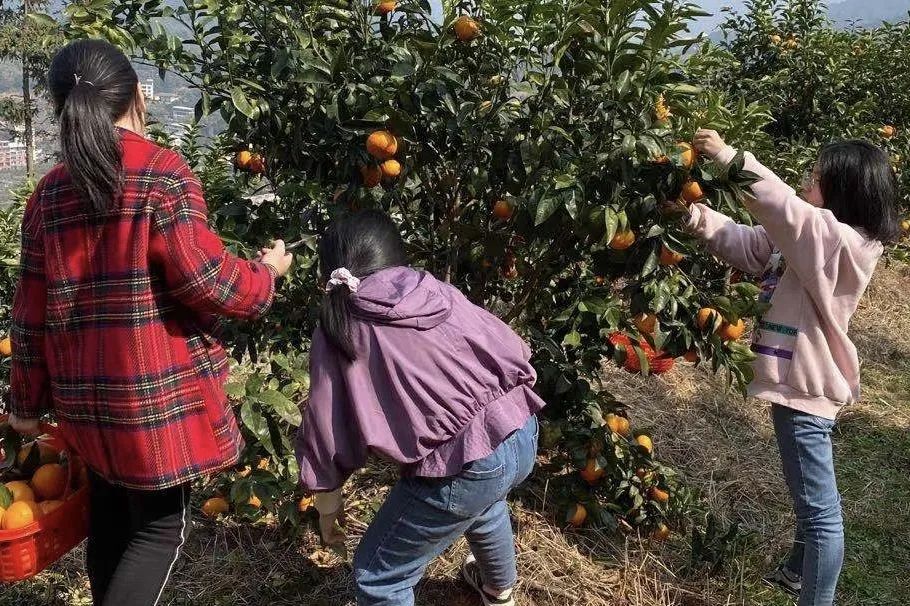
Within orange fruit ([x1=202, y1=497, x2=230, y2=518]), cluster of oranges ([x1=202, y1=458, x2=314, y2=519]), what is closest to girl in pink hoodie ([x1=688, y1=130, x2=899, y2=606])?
cluster of oranges ([x1=202, y1=458, x2=314, y2=519])

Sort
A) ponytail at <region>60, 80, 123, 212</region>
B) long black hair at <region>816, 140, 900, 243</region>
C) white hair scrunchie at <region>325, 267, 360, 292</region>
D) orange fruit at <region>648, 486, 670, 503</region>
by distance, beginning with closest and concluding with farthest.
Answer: ponytail at <region>60, 80, 123, 212</region>, white hair scrunchie at <region>325, 267, 360, 292</region>, long black hair at <region>816, 140, 900, 243</region>, orange fruit at <region>648, 486, 670, 503</region>

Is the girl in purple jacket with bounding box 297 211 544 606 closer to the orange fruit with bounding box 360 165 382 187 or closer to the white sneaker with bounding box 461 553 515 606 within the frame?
the orange fruit with bounding box 360 165 382 187

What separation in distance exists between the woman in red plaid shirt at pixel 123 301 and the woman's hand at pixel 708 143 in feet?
3.21

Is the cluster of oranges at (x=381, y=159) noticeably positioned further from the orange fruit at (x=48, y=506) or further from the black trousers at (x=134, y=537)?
the orange fruit at (x=48, y=506)

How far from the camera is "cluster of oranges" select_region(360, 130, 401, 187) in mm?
1721

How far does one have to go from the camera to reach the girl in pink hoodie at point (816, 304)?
1746 millimetres

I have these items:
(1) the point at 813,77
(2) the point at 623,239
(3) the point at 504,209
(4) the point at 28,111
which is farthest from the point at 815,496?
(4) the point at 28,111

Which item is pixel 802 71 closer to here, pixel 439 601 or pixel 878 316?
pixel 878 316

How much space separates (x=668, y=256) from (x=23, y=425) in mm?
1434

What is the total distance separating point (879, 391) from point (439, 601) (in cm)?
294

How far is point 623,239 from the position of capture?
5.36 feet

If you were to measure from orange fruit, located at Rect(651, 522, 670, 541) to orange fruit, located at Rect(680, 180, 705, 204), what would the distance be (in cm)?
117

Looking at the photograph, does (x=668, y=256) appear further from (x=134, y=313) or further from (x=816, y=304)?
(x=134, y=313)

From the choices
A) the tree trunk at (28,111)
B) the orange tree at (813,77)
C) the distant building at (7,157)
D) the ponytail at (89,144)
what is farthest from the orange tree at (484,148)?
the distant building at (7,157)
